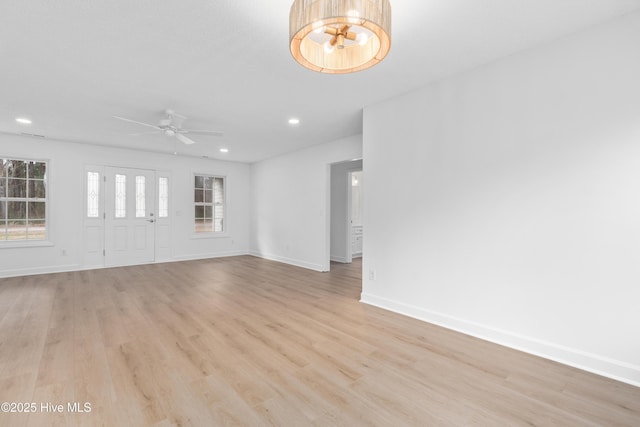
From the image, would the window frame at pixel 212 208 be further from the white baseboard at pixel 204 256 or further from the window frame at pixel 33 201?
the window frame at pixel 33 201

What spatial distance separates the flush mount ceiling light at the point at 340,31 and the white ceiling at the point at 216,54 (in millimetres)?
470

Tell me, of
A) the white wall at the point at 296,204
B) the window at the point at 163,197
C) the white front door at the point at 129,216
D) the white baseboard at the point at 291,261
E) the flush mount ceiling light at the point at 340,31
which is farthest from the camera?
the window at the point at 163,197

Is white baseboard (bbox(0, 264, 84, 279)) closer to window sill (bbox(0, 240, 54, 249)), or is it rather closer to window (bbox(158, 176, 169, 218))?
window sill (bbox(0, 240, 54, 249))

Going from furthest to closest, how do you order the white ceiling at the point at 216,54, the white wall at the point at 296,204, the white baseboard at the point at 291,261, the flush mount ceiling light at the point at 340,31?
the white baseboard at the point at 291,261, the white wall at the point at 296,204, the white ceiling at the point at 216,54, the flush mount ceiling light at the point at 340,31

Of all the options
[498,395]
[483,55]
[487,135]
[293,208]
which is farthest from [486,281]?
[293,208]

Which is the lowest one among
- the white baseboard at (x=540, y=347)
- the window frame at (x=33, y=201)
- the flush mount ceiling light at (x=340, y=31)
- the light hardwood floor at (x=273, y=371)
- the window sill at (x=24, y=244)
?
the light hardwood floor at (x=273, y=371)

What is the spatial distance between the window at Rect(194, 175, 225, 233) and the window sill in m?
2.73

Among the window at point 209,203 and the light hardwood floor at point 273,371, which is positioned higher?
the window at point 209,203

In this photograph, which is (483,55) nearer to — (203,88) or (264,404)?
(203,88)

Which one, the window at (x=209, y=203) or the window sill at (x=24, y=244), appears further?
the window at (x=209, y=203)

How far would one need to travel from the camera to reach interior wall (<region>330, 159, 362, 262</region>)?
6.78m

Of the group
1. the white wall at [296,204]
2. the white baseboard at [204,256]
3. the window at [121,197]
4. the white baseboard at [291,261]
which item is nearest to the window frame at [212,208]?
the white baseboard at [204,256]

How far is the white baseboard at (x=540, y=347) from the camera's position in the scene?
6.60ft

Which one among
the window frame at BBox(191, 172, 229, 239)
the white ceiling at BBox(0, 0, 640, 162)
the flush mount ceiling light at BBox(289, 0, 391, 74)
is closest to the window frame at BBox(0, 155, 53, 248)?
the white ceiling at BBox(0, 0, 640, 162)
